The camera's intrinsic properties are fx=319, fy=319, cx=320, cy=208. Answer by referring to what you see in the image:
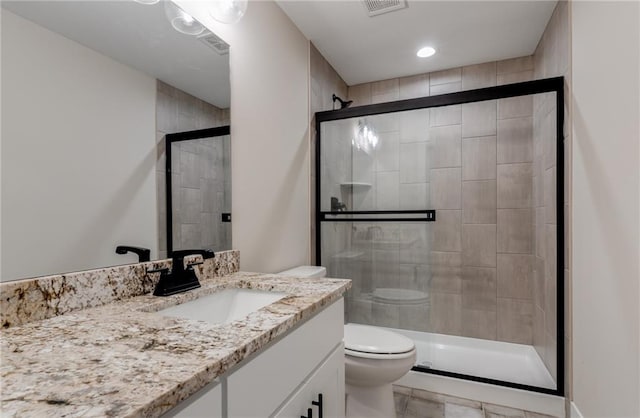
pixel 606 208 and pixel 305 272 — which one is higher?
pixel 606 208

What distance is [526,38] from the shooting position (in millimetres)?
2330

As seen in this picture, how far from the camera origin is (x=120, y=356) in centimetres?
56

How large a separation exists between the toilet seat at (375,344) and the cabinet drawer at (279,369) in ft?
1.94

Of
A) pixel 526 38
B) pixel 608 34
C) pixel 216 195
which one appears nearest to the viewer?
pixel 608 34

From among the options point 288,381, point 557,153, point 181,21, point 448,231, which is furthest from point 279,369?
point 448,231

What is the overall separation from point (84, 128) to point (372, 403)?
1741mm

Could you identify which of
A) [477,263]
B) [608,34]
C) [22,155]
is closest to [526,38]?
[608,34]

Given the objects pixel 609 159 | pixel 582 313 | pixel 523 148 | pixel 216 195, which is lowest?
pixel 582 313

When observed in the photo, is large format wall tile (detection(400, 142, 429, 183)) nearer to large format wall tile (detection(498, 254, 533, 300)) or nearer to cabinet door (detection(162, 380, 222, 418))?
large format wall tile (detection(498, 254, 533, 300))

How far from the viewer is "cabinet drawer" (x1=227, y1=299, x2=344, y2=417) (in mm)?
633

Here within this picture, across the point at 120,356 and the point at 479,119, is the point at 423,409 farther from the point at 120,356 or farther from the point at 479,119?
the point at 479,119

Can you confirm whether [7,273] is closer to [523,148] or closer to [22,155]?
[22,155]

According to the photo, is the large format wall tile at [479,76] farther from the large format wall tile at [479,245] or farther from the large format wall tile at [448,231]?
the large format wall tile at [479,245]

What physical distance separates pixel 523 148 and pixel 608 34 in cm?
133
